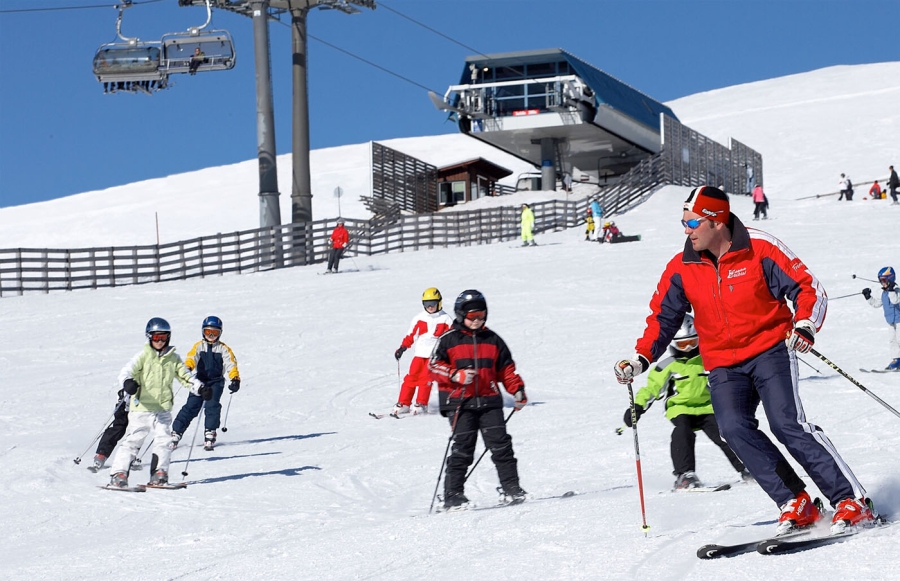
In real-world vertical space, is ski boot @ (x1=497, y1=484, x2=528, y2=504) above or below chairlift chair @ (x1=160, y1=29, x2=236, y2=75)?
below

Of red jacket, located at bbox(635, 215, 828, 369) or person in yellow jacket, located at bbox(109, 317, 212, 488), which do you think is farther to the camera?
person in yellow jacket, located at bbox(109, 317, 212, 488)

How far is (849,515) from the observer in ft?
16.0

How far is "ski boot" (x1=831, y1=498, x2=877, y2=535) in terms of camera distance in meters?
4.85

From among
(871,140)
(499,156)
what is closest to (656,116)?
(871,140)

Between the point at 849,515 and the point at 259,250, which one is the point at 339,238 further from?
the point at 849,515

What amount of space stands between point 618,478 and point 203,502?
313cm

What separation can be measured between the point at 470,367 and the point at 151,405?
3.12 meters

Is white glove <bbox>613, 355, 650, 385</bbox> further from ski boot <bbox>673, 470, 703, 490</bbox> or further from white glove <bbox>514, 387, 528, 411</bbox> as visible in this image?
white glove <bbox>514, 387, 528, 411</bbox>

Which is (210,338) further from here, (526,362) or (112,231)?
(112,231)

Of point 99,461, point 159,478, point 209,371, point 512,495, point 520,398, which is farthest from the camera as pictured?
point 209,371

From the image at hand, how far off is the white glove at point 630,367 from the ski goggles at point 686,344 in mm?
2467

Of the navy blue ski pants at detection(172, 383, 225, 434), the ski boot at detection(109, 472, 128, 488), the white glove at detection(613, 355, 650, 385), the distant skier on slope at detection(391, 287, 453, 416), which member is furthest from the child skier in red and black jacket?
the distant skier on slope at detection(391, 287, 453, 416)

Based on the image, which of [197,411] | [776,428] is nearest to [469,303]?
[776,428]

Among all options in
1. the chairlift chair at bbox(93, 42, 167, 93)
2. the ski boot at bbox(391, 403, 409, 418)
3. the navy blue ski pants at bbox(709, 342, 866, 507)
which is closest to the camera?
the navy blue ski pants at bbox(709, 342, 866, 507)
